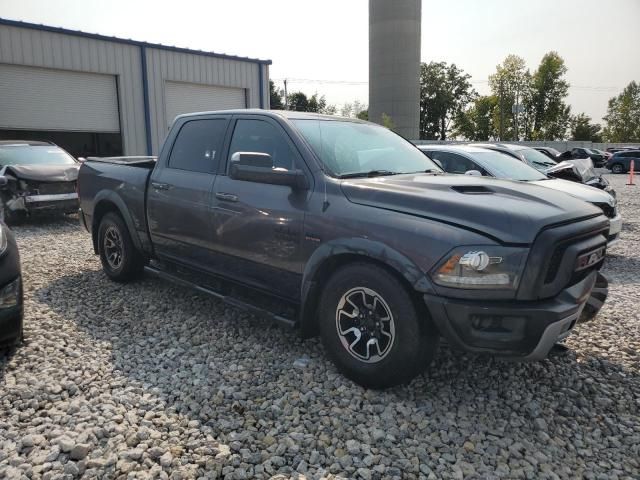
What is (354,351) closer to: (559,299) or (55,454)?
(559,299)

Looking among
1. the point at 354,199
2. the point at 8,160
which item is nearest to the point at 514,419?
the point at 354,199

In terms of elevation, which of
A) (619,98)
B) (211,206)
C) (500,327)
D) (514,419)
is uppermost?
(619,98)

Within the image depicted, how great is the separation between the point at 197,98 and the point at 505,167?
15.1m

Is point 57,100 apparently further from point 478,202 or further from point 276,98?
point 276,98

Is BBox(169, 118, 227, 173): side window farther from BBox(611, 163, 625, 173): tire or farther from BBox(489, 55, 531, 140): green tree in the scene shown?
BBox(489, 55, 531, 140): green tree

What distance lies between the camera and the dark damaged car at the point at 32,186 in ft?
30.8

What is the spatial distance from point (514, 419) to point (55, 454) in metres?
2.59

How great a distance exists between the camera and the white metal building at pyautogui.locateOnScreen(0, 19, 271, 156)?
16188 millimetres

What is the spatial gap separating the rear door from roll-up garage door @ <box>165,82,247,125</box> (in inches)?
598

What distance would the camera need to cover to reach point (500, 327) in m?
2.76

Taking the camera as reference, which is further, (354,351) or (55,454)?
(354,351)

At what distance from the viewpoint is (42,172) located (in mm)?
9602

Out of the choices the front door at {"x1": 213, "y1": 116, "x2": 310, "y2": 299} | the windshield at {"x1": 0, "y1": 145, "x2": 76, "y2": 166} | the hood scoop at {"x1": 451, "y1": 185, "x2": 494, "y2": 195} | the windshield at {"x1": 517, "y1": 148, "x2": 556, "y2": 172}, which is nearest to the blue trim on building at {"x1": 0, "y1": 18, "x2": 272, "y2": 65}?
the windshield at {"x1": 0, "y1": 145, "x2": 76, "y2": 166}

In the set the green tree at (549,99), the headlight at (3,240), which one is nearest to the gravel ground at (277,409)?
the headlight at (3,240)
